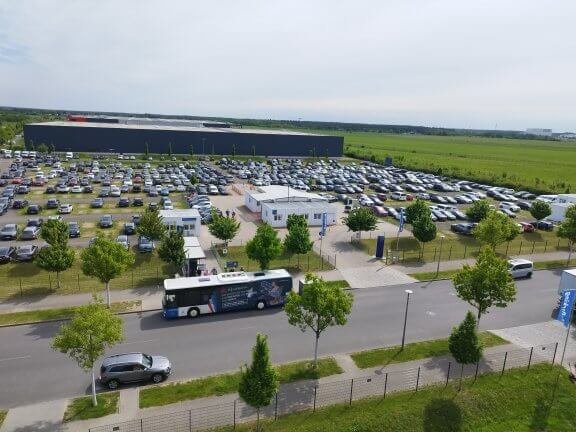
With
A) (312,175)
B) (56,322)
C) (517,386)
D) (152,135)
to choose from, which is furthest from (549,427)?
(152,135)

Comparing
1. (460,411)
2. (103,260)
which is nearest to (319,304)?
(460,411)

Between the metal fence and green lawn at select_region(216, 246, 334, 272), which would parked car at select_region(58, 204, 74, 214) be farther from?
the metal fence

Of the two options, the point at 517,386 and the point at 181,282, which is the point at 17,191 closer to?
the point at 181,282

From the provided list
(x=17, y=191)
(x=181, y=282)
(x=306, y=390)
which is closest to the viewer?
(x=306, y=390)

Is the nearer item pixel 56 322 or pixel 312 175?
pixel 56 322

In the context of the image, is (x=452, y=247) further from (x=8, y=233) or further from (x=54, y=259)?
(x=8, y=233)

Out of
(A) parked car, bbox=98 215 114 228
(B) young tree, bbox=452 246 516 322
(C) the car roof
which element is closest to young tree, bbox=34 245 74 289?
(C) the car roof
